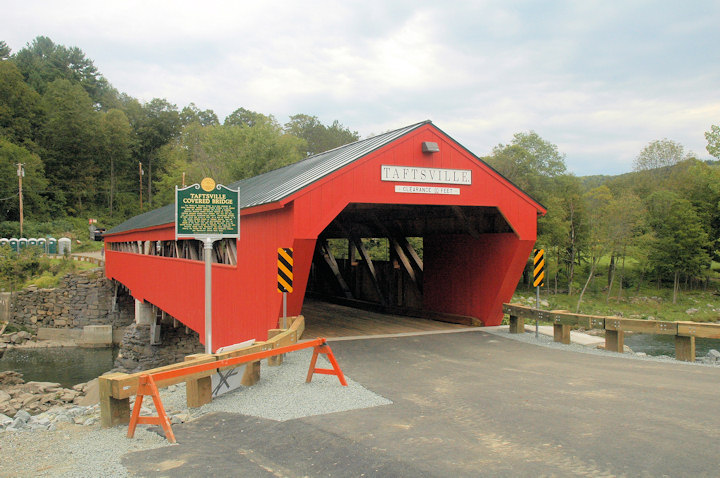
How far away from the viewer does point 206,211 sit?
836 centimetres

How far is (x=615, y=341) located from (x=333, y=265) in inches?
456

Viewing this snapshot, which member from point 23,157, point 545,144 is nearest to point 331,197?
point 545,144

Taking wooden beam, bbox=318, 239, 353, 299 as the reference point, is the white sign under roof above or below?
above

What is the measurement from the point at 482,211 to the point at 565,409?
7.34 m

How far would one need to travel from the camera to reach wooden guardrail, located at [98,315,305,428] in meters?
5.28

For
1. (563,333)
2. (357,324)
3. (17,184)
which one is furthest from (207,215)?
(17,184)

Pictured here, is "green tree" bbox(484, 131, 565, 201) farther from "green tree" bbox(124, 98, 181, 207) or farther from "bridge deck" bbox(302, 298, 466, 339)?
"green tree" bbox(124, 98, 181, 207)

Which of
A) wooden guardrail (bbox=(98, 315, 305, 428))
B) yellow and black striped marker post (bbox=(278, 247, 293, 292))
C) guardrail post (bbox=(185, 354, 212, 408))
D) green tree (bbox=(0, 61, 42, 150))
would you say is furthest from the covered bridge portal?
green tree (bbox=(0, 61, 42, 150))

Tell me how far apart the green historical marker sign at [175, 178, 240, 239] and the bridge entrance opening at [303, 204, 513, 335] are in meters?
4.75

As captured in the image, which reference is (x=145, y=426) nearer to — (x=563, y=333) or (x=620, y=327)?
(x=620, y=327)

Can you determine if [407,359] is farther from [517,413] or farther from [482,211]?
[482,211]

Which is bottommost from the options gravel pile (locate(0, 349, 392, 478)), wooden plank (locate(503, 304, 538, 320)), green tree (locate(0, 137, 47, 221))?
gravel pile (locate(0, 349, 392, 478))

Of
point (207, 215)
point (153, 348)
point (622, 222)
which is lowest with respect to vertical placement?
point (153, 348)

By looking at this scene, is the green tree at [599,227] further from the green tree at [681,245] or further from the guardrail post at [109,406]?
the guardrail post at [109,406]
